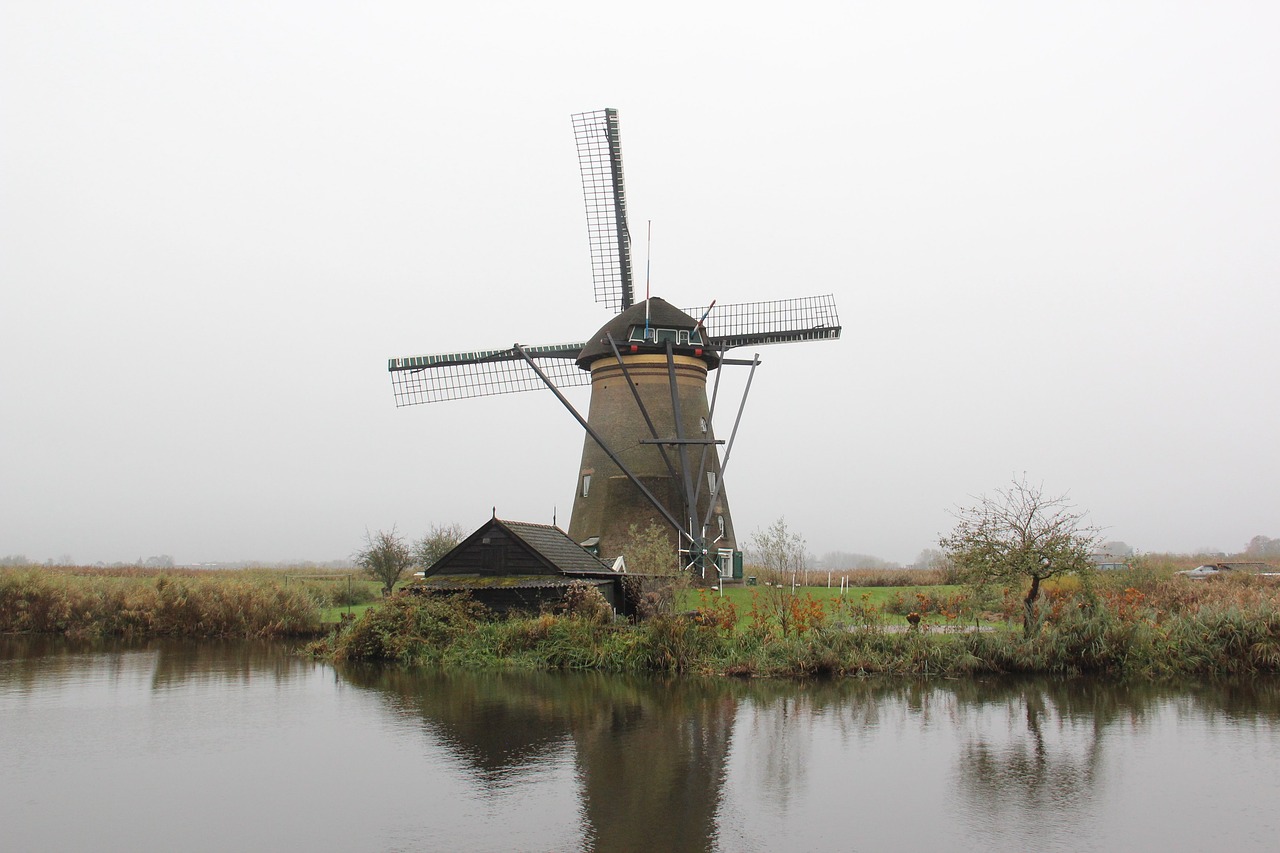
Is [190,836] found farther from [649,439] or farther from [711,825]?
[649,439]

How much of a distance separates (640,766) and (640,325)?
18819 millimetres

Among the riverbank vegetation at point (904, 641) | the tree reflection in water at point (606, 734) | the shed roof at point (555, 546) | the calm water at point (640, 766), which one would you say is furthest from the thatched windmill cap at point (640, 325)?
the calm water at point (640, 766)

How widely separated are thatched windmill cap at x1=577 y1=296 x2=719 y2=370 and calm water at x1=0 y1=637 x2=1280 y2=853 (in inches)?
519

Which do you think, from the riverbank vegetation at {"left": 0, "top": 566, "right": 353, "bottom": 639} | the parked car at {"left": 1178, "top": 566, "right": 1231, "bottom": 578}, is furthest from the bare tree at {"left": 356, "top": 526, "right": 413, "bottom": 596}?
the parked car at {"left": 1178, "top": 566, "right": 1231, "bottom": 578}

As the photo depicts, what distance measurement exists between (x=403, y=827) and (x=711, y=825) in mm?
2546

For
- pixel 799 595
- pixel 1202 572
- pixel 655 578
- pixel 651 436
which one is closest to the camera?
pixel 655 578

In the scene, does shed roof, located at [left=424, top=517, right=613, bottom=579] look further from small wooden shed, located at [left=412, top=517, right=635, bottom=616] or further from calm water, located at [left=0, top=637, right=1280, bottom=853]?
calm water, located at [left=0, top=637, right=1280, bottom=853]

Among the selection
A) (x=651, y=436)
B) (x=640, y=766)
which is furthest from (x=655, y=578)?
(x=640, y=766)

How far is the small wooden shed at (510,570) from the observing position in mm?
20562

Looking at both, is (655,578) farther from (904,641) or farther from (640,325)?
(640,325)

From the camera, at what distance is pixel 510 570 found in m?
21.2

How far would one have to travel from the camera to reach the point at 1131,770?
33.9 ft

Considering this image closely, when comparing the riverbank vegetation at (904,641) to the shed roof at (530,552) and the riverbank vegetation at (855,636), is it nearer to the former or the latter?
the riverbank vegetation at (855,636)

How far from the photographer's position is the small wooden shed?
2056 cm
